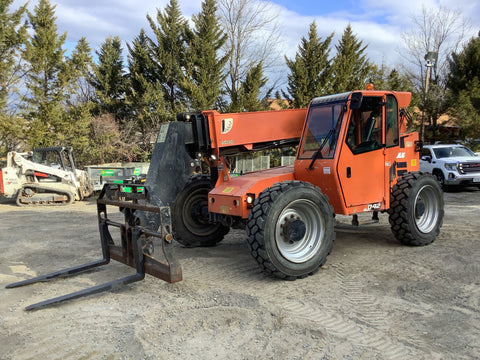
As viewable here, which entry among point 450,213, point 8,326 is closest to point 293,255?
point 8,326

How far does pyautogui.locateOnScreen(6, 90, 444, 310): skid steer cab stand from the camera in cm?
482

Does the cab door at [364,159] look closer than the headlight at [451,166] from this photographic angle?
Yes

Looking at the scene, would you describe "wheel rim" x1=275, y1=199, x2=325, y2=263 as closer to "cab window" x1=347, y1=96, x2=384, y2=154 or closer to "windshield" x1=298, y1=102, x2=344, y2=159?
"windshield" x1=298, y1=102, x2=344, y2=159

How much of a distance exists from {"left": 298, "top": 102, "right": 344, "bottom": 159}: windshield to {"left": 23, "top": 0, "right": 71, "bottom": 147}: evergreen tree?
55.0 feet

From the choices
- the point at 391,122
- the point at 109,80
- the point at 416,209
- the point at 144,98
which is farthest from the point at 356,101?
the point at 109,80

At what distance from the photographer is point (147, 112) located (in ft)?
77.7

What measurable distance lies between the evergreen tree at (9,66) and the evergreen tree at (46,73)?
57 centimetres

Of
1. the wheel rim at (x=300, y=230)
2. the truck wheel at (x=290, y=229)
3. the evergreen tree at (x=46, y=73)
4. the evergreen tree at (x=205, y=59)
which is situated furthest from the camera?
the evergreen tree at (x=205, y=59)

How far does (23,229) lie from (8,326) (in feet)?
19.1

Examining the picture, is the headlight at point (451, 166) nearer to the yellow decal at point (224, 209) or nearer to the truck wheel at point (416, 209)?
the truck wheel at point (416, 209)

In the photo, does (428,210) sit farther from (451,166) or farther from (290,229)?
(451,166)

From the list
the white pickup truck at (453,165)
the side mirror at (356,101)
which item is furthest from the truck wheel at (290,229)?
the white pickup truck at (453,165)

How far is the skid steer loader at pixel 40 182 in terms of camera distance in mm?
13773

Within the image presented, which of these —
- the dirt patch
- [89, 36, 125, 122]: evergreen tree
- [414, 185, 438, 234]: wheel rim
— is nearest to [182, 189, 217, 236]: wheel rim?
the dirt patch
